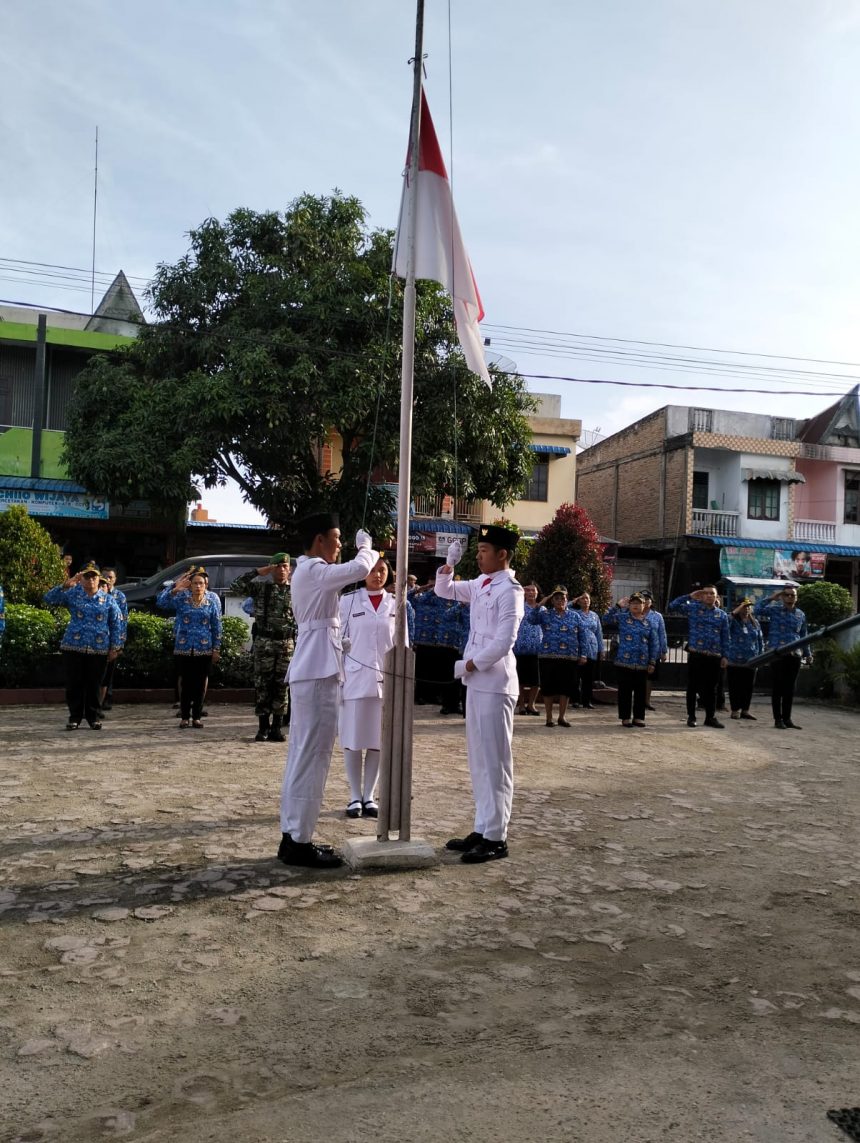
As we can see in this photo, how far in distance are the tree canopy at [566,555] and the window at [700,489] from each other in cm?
1701

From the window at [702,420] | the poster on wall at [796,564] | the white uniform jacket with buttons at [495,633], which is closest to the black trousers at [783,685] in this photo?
the white uniform jacket with buttons at [495,633]

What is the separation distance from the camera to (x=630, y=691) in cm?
1187

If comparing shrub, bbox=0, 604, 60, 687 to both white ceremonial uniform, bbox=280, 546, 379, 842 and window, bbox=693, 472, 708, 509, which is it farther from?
window, bbox=693, 472, 708, 509

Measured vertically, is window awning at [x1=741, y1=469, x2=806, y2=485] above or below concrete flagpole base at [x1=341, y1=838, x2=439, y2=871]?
above

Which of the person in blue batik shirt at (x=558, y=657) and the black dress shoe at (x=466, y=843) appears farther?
the person in blue batik shirt at (x=558, y=657)

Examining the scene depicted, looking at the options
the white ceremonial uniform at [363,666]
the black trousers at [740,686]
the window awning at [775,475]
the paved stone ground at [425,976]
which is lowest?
the paved stone ground at [425,976]

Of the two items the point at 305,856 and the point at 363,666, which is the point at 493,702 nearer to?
the point at 305,856

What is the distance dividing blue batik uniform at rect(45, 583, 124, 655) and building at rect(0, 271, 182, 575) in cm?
1155

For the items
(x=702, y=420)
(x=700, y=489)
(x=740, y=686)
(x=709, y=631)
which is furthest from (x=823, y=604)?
(x=709, y=631)

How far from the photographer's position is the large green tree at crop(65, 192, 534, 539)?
56.6ft

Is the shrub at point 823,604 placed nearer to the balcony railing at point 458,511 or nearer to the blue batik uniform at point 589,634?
the balcony railing at point 458,511

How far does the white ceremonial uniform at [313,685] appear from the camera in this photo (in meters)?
5.05

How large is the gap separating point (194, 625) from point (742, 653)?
304 inches

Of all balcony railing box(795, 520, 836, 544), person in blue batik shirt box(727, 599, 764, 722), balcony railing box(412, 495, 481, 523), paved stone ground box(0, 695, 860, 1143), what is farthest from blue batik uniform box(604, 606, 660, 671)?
balcony railing box(795, 520, 836, 544)
